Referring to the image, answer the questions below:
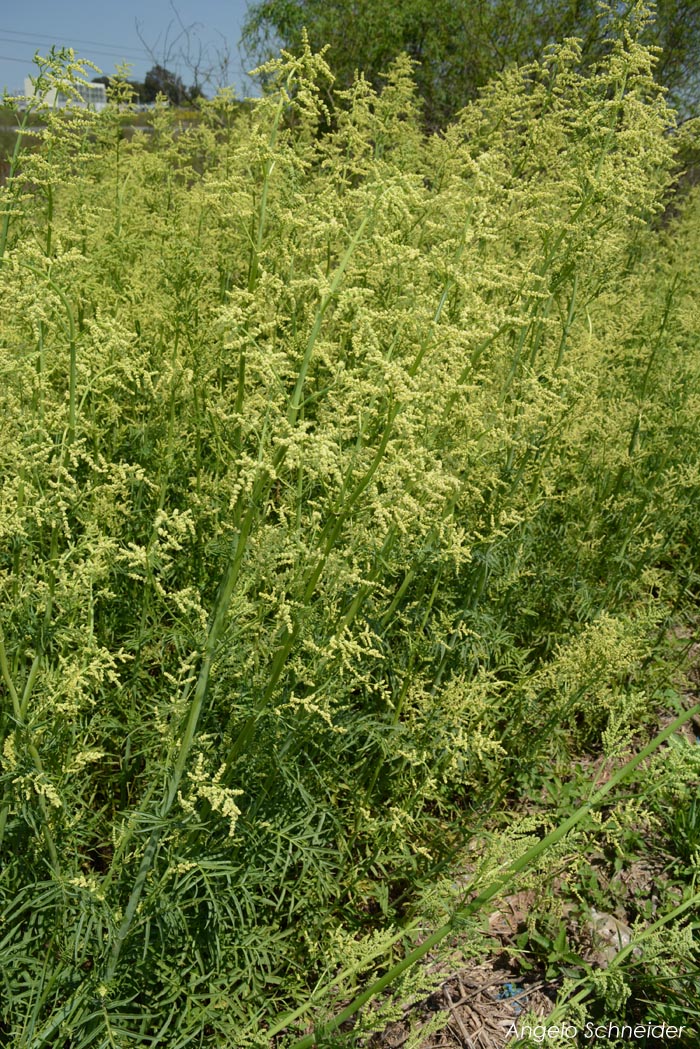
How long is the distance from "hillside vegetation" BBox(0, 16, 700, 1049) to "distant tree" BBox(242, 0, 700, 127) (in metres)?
15.2

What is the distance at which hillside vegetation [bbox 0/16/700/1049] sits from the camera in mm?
2014

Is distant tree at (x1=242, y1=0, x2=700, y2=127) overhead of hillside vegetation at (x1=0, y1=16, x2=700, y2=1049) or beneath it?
overhead

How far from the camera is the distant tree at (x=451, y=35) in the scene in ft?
54.4

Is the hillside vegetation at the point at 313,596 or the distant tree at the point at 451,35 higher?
the distant tree at the point at 451,35

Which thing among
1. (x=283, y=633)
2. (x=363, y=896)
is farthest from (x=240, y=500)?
(x=363, y=896)

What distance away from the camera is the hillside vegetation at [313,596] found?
2.01 meters

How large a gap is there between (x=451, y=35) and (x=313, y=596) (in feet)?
68.8

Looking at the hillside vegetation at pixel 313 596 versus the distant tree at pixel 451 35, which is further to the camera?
the distant tree at pixel 451 35

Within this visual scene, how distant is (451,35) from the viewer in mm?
19203

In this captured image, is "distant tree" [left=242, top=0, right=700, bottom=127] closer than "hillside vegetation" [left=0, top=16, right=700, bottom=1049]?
No

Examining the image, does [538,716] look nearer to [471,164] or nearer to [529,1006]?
[529,1006]

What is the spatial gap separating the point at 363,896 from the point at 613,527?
296 centimetres

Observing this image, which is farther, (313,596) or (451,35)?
(451,35)

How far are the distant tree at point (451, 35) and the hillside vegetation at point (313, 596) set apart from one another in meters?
15.2
